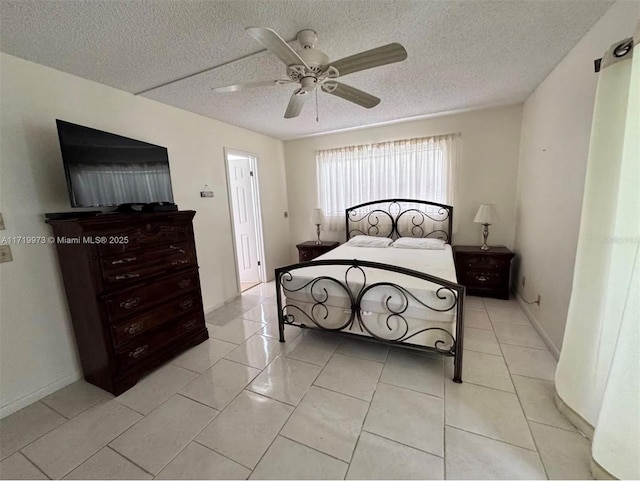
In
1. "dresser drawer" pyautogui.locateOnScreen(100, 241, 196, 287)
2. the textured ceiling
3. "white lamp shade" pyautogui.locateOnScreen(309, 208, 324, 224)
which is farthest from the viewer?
"white lamp shade" pyautogui.locateOnScreen(309, 208, 324, 224)

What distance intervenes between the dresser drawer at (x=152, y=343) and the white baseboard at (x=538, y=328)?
3127mm

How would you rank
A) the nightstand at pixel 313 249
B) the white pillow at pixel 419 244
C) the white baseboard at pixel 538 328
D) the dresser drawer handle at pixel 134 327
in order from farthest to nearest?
the nightstand at pixel 313 249, the white pillow at pixel 419 244, the white baseboard at pixel 538 328, the dresser drawer handle at pixel 134 327

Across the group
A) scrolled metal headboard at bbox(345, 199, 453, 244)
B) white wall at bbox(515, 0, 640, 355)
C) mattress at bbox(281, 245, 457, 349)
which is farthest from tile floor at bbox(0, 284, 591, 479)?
scrolled metal headboard at bbox(345, 199, 453, 244)

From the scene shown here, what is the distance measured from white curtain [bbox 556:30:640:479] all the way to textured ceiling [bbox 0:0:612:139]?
76 cm

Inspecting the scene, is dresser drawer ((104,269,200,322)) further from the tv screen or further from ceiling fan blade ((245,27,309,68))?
ceiling fan blade ((245,27,309,68))

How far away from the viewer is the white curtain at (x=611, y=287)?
1089 millimetres

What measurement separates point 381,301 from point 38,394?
2.64m

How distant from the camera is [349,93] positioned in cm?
191

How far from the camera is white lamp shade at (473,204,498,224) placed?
3.26 m

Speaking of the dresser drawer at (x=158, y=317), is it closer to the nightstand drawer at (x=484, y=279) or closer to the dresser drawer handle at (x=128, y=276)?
the dresser drawer handle at (x=128, y=276)

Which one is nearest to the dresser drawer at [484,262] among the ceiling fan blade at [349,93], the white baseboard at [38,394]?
the ceiling fan blade at [349,93]

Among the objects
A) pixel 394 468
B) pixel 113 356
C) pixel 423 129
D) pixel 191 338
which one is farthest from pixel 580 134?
pixel 113 356

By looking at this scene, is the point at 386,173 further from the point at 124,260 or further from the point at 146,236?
the point at 124,260

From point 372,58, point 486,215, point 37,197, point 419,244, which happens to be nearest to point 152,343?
point 37,197
